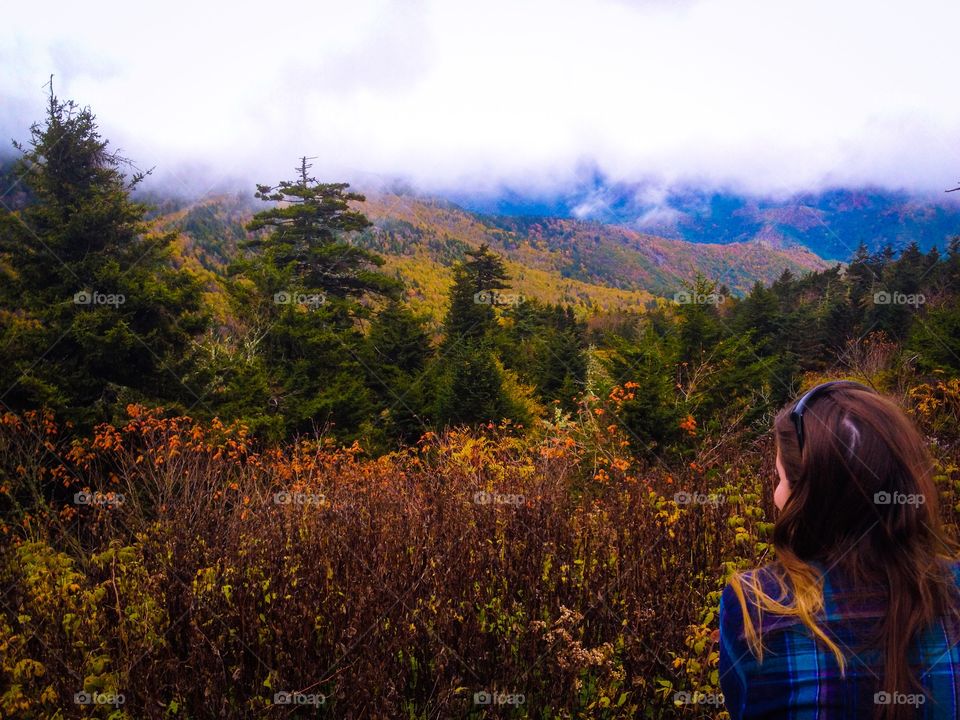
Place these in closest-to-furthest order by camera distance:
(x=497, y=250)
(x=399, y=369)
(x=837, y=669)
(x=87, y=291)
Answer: (x=837, y=669) < (x=87, y=291) < (x=399, y=369) < (x=497, y=250)

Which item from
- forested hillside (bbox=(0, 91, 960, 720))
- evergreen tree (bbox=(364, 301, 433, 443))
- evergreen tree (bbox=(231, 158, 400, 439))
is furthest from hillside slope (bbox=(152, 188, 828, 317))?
forested hillside (bbox=(0, 91, 960, 720))

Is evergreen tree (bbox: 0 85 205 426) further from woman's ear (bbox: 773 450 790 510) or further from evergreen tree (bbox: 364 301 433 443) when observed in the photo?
woman's ear (bbox: 773 450 790 510)

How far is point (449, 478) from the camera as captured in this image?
491 centimetres

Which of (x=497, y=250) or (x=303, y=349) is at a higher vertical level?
(x=497, y=250)

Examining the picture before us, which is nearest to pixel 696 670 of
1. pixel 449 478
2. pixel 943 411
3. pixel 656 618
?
pixel 656 618

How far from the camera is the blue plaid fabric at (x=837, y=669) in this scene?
3.64ft

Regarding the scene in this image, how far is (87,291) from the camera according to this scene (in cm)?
1105

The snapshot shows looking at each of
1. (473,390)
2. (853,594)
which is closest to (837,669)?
(853,594)

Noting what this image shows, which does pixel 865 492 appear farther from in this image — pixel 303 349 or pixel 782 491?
pixel 303 349

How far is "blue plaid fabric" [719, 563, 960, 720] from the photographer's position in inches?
43.6

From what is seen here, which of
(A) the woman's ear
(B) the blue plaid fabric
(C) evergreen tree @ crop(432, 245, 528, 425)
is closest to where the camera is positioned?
(B) the blue plaid fabric

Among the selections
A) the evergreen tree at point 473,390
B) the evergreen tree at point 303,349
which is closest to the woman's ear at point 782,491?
the evergreen tree at point 303,349

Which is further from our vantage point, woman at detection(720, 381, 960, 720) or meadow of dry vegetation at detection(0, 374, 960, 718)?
meadow of dry vegetation at detection(0, 374, 960, 718)

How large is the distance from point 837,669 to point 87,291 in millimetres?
13141
